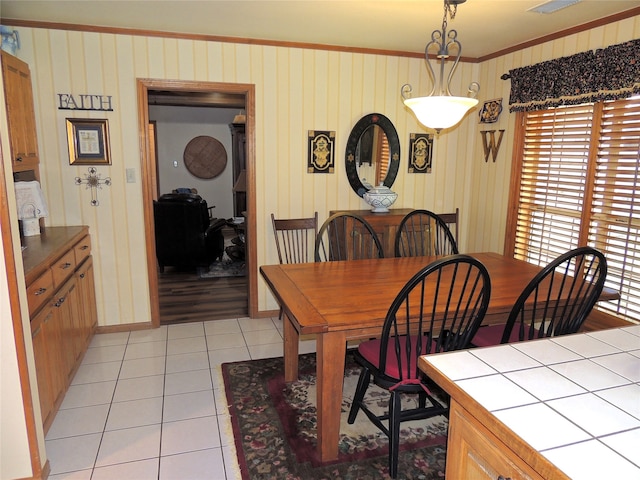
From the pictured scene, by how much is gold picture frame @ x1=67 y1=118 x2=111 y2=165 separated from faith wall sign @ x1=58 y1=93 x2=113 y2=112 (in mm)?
92

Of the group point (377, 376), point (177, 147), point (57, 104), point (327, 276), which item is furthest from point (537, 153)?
point (177, 147)

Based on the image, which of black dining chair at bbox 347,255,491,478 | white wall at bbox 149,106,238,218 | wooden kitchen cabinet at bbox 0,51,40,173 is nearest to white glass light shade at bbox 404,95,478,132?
black dining chair at bbox 347,255,491,478

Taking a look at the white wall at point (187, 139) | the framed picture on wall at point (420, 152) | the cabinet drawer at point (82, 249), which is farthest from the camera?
the white wall at point (187, 139)

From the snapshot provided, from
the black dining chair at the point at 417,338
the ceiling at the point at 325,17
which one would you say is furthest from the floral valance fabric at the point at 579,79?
the black dining chair at the point at 417,338

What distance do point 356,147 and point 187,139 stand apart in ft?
18.0

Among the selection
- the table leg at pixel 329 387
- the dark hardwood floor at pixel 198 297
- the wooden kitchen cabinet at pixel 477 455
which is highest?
the wooden kitchen cabinet at pixel 477 455

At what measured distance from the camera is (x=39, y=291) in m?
2.32

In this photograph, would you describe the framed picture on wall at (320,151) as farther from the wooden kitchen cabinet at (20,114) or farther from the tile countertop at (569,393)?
the tile countertop at (569,393)

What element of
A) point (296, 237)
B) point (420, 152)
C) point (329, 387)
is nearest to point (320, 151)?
point (296, 237)

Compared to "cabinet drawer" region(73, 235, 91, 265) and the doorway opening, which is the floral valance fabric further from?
"cabinet drawer" region(73, 235, 91, 265)

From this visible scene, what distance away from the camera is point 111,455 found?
7.33 feet

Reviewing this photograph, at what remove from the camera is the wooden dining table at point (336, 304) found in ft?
6.51

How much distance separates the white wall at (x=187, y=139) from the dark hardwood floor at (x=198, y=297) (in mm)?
3455

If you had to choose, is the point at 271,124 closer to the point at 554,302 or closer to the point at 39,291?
the point at 39,291
